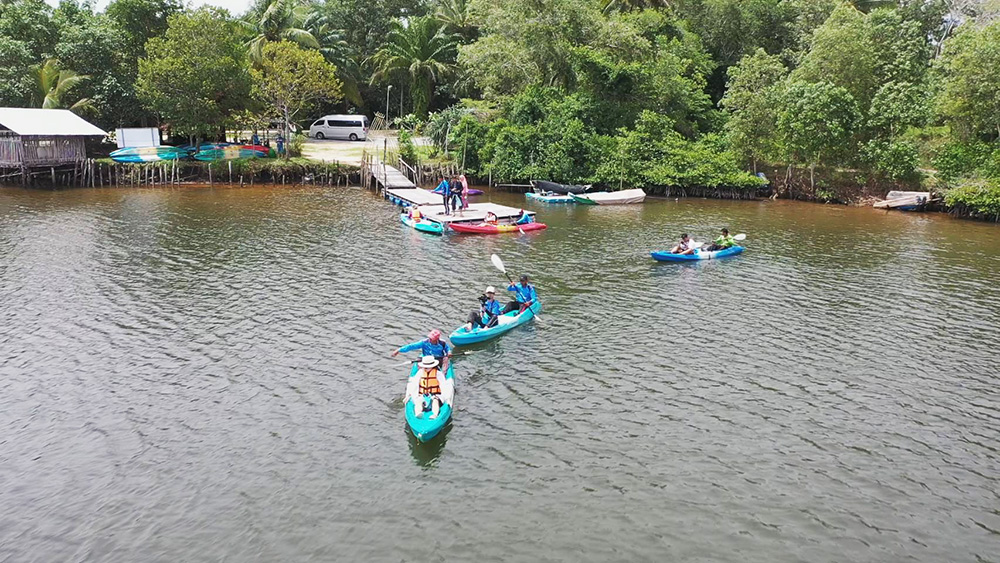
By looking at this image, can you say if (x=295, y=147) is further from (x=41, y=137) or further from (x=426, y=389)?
(x=426, y=389)

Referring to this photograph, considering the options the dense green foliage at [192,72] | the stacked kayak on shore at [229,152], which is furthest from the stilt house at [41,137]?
the stacked kayak on shore at [229,152]

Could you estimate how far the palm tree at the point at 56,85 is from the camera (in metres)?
59.5

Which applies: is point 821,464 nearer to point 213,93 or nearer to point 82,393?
point 82,393

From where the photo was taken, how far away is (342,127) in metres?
75.2

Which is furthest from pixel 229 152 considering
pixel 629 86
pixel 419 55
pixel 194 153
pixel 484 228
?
pixel 629 86

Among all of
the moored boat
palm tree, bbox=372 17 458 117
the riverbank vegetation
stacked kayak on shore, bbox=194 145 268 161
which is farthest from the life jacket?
palm tree, bbox=372 17 458 117

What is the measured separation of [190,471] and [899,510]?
49.9 ft

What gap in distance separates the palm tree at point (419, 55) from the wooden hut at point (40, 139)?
2880 cm

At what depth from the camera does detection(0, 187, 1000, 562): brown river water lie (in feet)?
47.5

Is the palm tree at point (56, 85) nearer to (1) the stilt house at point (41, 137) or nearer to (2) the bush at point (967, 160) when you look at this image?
(1) the stilt house at point (41, 137)

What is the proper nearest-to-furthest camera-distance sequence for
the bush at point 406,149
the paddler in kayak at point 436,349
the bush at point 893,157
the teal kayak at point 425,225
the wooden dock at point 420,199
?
1. the paddler in kayak at point 436,349
2. the teal kayak at point 425,225
3. the wooden dock at point 420,199
4. the bush at point 893,157
5. the bush at point 406,149

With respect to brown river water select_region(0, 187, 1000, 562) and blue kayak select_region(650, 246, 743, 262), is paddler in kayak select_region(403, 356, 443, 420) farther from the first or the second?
blue kayak select_region(650, 246, 743, 262)

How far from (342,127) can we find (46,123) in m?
27.3

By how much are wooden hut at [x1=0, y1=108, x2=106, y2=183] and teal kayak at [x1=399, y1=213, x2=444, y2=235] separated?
30.1 metres
